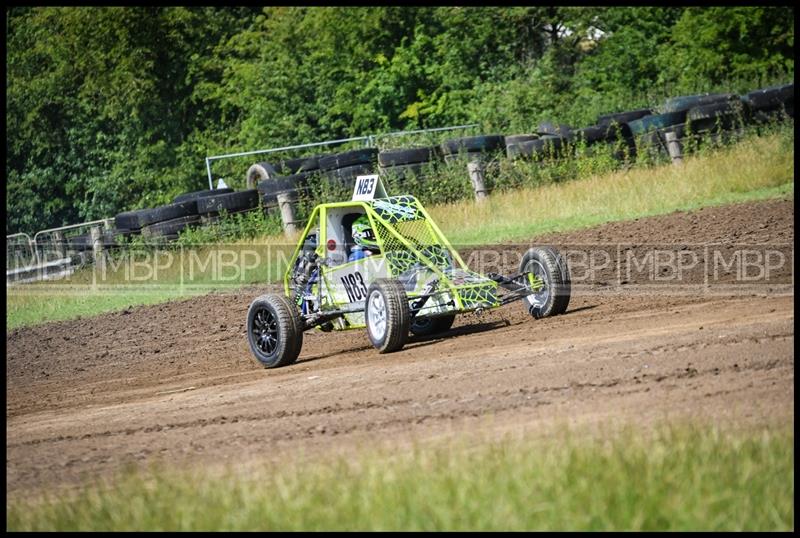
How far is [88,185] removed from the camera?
3828 cm

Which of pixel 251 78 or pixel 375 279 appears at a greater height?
pixel 251 78

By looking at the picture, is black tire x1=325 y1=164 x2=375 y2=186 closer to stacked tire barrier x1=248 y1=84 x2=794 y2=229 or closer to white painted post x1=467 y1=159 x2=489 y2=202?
stacked tire barrier x1=248 y1=84 x2=794 y2=229

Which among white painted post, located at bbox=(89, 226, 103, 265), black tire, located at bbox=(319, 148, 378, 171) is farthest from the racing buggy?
white painted post, located at bbox=(89, 226, 103, 265)

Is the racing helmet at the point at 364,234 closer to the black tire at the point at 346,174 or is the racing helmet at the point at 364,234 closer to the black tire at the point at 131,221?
the black tire at the point at 346,174

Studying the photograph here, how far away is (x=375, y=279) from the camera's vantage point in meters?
11.1

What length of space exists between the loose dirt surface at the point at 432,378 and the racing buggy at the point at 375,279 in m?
0.30

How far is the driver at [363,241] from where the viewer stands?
11.9 meters

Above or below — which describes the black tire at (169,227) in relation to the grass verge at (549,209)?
above

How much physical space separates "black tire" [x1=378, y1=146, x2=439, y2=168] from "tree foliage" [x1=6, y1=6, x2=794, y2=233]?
34.2 feet

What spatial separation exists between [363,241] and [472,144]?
12104 millimetres

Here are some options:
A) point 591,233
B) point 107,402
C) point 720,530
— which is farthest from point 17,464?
point 591,233

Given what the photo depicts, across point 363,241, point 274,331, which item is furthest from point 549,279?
point 274,331
